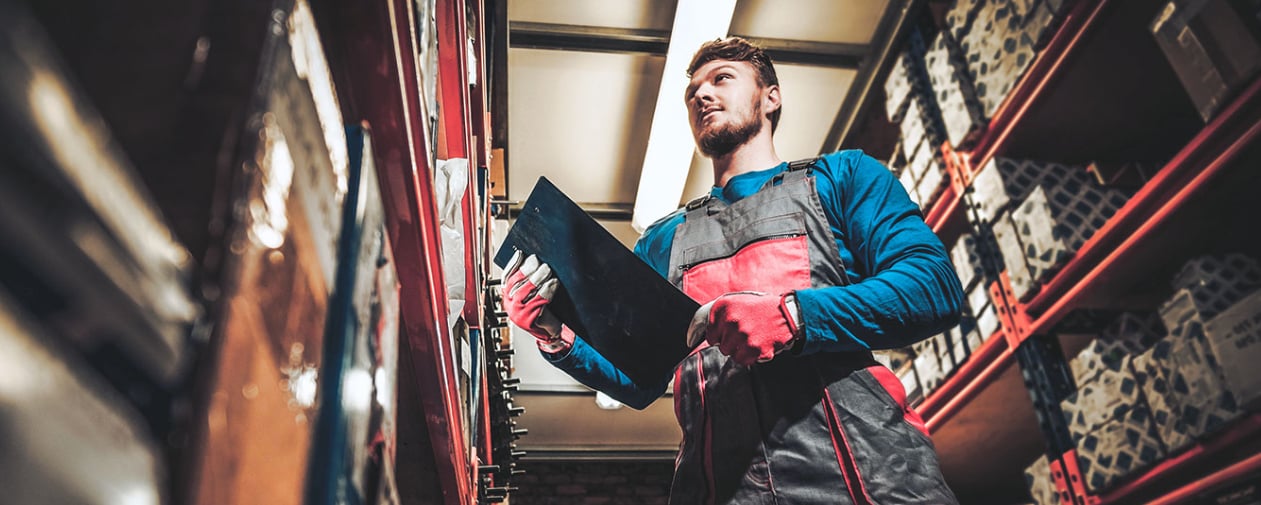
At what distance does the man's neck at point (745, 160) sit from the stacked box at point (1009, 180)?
1.94m

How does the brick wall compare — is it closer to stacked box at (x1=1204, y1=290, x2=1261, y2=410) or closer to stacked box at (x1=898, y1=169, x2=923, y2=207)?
stacked box at (x1=898, y1=169, x2=923, y2=207)

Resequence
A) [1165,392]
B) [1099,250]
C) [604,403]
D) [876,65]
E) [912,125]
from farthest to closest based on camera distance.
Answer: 1. [604,403]
2. [876,65]
3. [912,125]
4. [1099,250]
5. [1165,392]

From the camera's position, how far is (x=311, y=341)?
36 cm

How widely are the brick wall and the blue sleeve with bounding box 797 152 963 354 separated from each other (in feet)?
16.8

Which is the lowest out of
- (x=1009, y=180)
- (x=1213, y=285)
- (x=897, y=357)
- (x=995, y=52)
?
(x=1213, y=285)

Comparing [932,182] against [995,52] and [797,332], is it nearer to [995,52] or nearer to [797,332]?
[995,52]

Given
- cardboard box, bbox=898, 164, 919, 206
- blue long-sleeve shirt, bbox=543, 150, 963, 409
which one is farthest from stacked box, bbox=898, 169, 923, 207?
blue long-sleeve shirt, bbox=543, 150, 963, 409

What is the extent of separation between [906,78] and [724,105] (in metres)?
2.49

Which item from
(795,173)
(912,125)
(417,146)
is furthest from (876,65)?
(417,146)

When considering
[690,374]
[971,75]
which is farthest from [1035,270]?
[690,374]

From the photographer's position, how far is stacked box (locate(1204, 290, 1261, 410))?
6.49 ft

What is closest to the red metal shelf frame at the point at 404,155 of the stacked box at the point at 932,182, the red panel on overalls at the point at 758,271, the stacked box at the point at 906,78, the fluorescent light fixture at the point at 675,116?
the red panel on overalls at the point at 758,271

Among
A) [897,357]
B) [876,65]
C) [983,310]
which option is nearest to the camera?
[983,310]

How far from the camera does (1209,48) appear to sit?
2.14 metres
